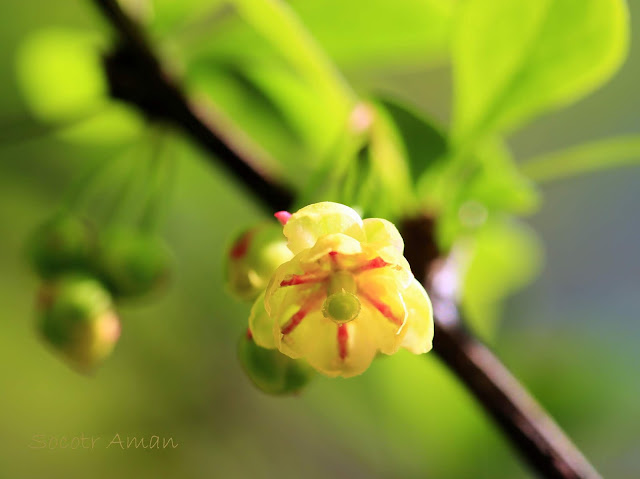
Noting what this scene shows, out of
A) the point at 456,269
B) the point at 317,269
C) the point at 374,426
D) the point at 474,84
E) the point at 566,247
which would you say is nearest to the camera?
the point at 317,269

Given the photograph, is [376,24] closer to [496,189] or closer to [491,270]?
[496,189]

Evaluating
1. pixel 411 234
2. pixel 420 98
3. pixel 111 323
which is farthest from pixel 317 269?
pixel 420 98

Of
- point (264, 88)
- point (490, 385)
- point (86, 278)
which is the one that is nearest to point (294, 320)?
point (490, 385)

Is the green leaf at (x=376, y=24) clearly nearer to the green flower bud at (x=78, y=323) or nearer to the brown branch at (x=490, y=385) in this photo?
the brown branch at (x=490, y=385)

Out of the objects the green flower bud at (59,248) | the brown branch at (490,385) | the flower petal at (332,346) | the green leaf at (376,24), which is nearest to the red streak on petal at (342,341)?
the flower petal at (332,346)

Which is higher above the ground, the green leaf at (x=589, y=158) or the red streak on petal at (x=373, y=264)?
the green leaf at (x=589, y=158)

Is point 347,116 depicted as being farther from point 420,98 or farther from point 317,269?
point 420,98
